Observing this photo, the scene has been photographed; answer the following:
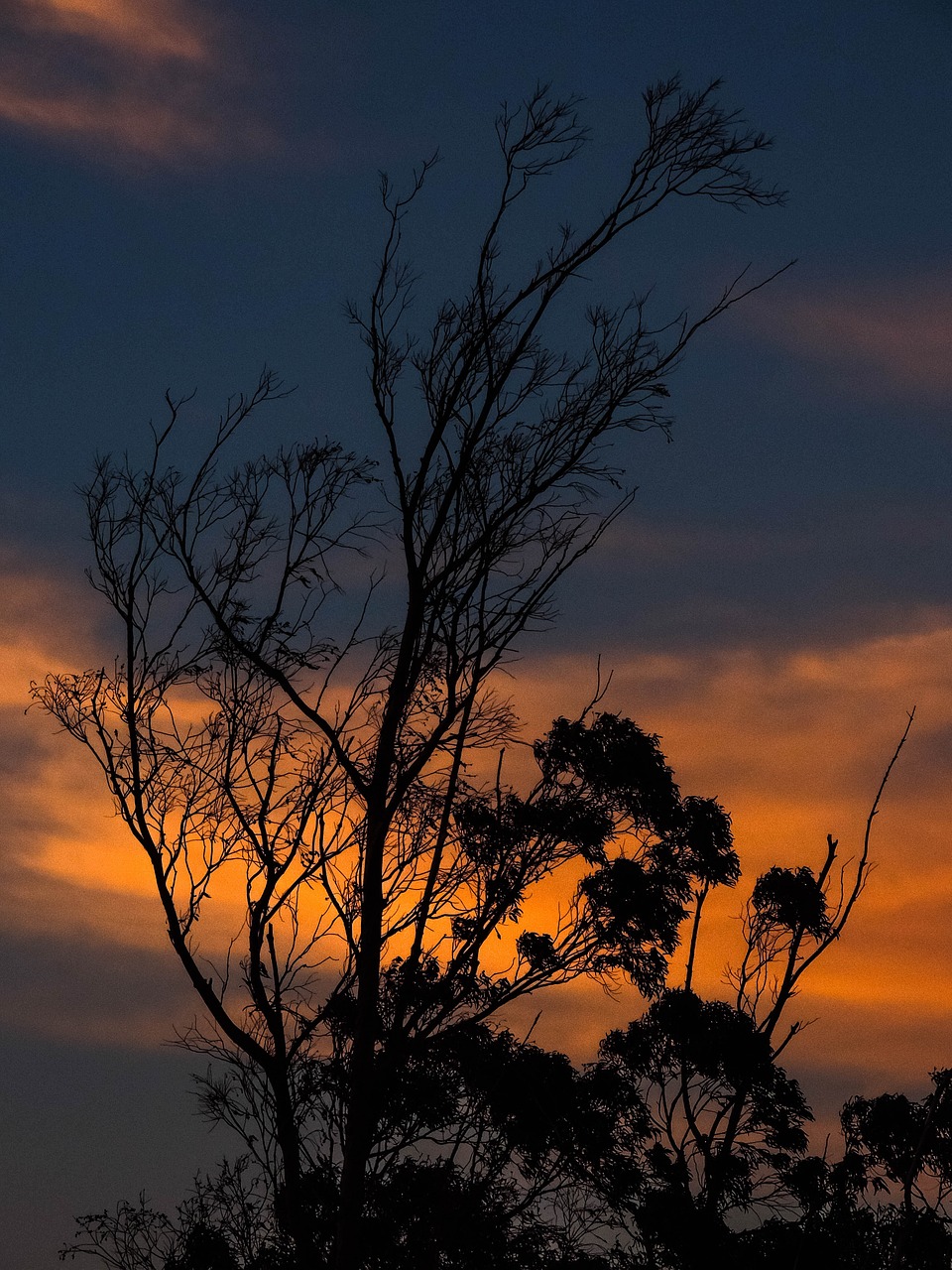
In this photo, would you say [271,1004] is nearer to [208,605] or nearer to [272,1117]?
[272,1117]

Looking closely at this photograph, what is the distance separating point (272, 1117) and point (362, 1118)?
2768 millimetres

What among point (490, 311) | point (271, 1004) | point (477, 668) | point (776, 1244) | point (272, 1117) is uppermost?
point (490, 311)

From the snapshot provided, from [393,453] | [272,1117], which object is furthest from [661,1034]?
[393,453]

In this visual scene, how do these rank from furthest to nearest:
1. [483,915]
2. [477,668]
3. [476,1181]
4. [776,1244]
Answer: [776,1244] → [476,1181] → [483,915] → [477,668]

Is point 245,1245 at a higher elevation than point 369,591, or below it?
below

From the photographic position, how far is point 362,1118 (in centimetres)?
1055

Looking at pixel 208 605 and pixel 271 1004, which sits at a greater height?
pixel 208 605

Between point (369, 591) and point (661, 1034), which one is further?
point (661, 1034)

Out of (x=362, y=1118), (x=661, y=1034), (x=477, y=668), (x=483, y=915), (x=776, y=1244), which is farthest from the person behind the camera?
(x=661, y=1034)

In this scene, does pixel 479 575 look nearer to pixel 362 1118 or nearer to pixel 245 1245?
pixel 362 1118

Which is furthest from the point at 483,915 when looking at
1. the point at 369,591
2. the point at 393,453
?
the point at 393,453

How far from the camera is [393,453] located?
11.4 m

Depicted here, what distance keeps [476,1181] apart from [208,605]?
854 centimetres

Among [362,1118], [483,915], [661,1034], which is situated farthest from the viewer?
[661,1034]
